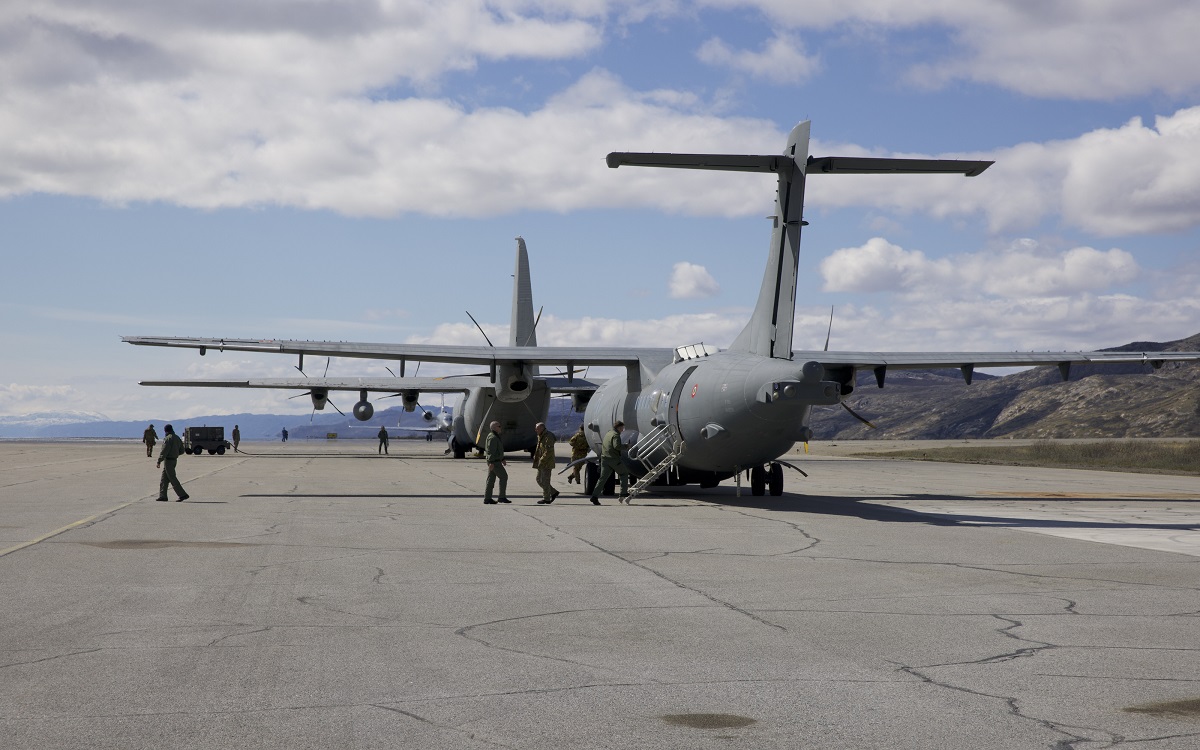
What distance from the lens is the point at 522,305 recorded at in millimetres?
50375

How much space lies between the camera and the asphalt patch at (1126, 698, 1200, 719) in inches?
246

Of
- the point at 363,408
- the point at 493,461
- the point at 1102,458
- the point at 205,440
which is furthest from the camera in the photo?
the point at 205,440

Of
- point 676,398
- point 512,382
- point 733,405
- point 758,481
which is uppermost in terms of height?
point 512,382

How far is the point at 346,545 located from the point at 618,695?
8993 millimetres

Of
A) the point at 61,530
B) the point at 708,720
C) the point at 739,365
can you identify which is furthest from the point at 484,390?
the point at 708,720

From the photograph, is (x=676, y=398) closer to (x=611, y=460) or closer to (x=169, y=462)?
(x=611, y=460)

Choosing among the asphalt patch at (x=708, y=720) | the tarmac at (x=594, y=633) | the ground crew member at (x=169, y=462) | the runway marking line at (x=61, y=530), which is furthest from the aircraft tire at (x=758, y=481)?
the asphalt patch at (x=708, y=720)

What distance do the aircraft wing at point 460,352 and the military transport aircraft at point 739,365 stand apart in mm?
30

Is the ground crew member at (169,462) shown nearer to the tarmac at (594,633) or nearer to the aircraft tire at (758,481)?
the tarmac at (594,633)

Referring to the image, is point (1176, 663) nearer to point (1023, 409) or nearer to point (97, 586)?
point (97, 586)

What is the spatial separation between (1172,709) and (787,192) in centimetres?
1605

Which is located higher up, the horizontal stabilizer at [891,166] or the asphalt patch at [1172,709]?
the horizontal stabilizer at [891,166]

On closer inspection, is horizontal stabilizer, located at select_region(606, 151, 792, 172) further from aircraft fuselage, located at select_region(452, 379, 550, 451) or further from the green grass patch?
the green grass patch

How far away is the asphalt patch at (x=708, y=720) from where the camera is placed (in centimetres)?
603
